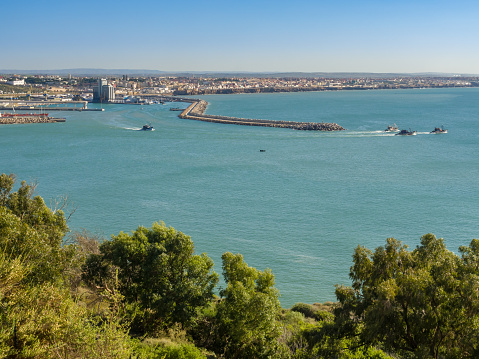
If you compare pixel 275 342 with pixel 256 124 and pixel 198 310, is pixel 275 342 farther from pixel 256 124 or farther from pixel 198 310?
pixel 256 124

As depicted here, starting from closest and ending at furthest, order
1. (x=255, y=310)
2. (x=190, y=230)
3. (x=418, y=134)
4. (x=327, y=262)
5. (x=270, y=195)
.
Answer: (x=255, y=310)
(x=327, y=262)
(x=190, y=230)
(x=270, y=195)
(x=418, y=134)

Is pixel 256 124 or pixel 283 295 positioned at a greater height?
pixel 256 124

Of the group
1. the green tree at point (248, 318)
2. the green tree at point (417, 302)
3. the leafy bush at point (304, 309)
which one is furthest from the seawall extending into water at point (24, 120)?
the green tree at point (417, 302)

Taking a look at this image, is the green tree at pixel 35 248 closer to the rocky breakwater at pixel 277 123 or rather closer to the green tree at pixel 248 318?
the green tree at pixel 248 318

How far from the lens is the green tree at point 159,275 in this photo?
6.07 meters

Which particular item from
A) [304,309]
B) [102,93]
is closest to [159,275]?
[304,309]

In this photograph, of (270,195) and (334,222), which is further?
(270,195)

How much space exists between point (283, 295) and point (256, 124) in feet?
89.5

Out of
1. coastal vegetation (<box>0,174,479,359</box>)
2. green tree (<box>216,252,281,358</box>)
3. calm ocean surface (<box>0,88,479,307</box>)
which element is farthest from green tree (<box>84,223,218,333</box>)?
calm ocean surface (<box>0,88,479,307</box>)

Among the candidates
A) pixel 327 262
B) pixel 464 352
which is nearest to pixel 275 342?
pixel 464 352

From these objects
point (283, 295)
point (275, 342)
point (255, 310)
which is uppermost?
point (255, 310)

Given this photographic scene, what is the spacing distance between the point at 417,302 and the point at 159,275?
3.24 metres

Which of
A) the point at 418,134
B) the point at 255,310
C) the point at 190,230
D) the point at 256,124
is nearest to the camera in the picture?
the point at 255,310

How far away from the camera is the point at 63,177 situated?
60.0 feet
